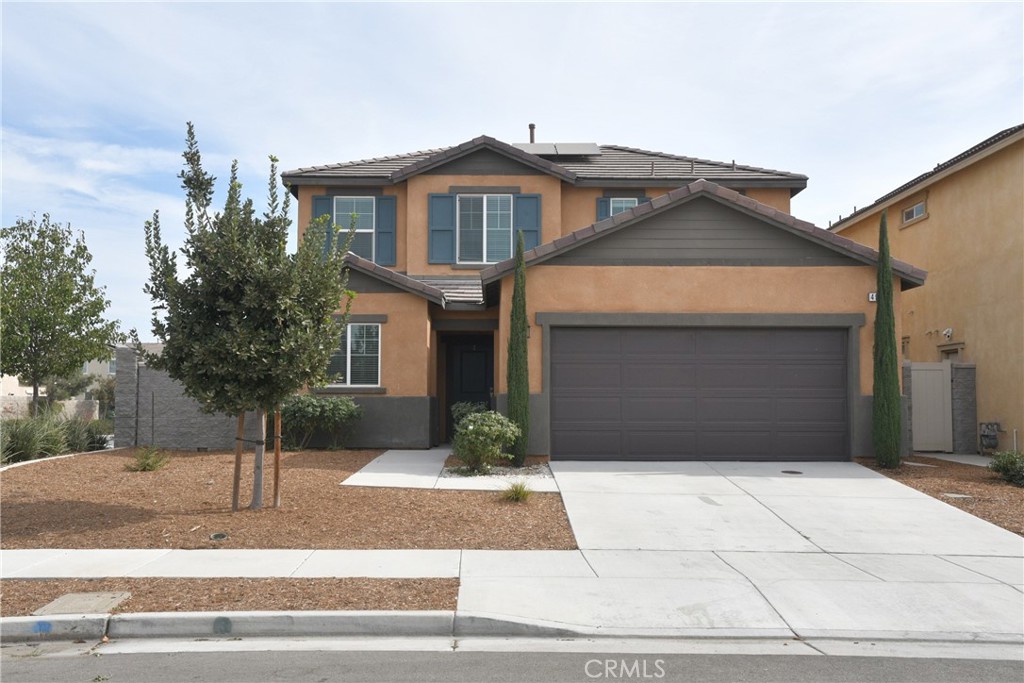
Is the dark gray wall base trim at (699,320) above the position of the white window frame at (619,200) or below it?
below

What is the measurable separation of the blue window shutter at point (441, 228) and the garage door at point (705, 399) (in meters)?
5.51

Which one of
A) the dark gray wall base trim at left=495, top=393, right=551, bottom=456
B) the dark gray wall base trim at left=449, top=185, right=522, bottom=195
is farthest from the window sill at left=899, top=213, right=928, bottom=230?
the dark gray wall base trim at left=495, top=393, right=551, bottom=456

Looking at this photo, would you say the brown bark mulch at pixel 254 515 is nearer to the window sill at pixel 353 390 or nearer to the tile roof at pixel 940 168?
the window sill at pixel 353 390

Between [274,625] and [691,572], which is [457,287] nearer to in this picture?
[691,572]

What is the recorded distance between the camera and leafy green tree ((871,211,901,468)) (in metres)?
13.2

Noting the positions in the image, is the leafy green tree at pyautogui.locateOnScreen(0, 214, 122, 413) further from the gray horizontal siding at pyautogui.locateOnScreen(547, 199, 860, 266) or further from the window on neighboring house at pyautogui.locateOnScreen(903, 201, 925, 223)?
the window on neighboring house at pyautogui.locateOnScreen(903, 201, 925, 223)

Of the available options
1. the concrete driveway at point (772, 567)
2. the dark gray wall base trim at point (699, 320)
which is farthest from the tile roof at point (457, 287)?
the concrete driveway at point (772, 567)

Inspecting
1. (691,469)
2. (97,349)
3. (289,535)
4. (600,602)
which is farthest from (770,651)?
(97,349)

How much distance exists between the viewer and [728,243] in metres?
14.3

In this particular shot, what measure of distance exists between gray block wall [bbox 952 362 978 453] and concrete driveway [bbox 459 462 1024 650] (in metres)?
5.45

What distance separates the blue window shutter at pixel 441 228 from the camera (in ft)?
61.0

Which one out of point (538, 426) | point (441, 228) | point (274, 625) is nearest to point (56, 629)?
point (274, 625)

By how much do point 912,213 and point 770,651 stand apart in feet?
57.3


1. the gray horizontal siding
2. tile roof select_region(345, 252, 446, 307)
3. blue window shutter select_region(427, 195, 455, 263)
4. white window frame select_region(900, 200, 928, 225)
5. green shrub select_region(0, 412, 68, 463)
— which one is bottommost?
green shrub select_region(0, 412, 68, 463)
